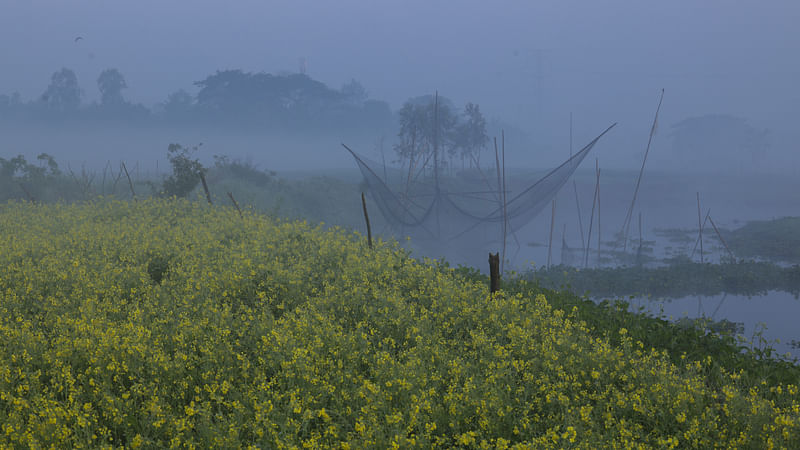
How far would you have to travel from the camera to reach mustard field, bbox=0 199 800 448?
11.5ft

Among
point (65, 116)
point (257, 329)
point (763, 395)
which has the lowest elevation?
point (763, 395)

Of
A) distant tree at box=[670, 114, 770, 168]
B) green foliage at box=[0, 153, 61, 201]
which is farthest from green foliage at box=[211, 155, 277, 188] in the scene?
distant tree at box=[670, 114, 770, 168]

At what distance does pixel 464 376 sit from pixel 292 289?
2.92 m

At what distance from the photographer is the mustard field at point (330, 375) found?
138 inches

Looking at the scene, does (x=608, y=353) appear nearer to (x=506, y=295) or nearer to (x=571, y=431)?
(x=571, y=431)

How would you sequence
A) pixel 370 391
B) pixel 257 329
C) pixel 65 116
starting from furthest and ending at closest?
pixel 65 116 < pixel 257 329 < pixel 370 391

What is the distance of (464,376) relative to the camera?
14.1ft

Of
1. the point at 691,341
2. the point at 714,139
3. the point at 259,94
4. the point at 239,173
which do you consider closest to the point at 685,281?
the point at 691,341

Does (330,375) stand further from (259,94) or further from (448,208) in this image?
(259,94)

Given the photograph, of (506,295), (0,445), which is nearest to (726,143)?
(506,295)

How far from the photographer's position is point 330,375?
4.29 metres

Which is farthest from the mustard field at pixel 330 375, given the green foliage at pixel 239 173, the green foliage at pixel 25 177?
the green foliage at pixel 239 173

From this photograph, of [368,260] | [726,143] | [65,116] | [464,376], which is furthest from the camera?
[726,143]

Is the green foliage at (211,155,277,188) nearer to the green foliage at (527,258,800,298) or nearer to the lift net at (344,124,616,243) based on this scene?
the lift net at (344,124,616,243)
